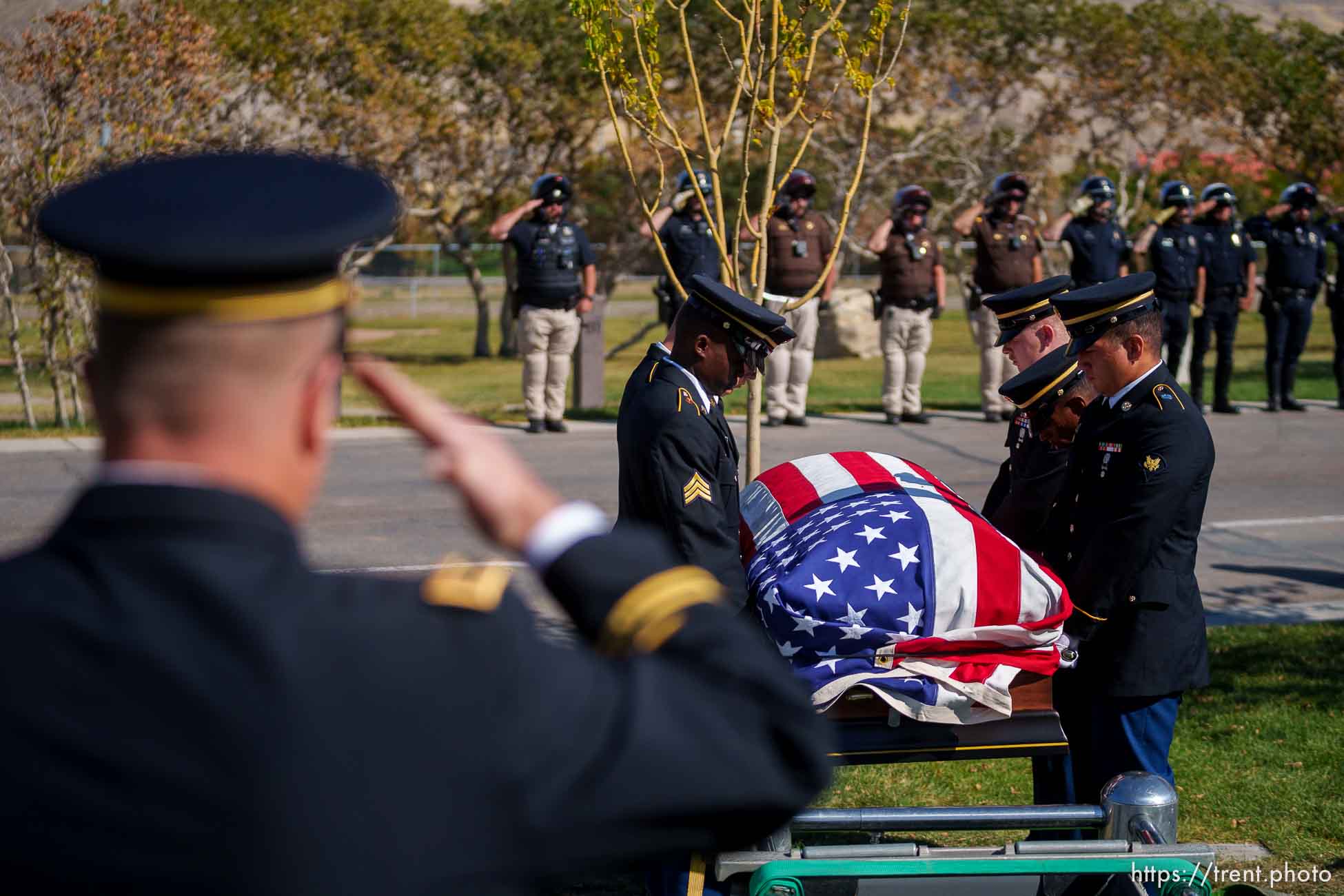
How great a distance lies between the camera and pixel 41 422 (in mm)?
15031

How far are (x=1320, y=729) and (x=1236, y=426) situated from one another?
9137mm

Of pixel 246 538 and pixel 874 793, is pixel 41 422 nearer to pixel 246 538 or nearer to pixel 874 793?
pixel 874 793

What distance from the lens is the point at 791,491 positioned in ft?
16.0

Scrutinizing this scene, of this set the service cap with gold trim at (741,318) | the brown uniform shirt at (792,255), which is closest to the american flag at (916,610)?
the service cap with gold trim at (741,318)

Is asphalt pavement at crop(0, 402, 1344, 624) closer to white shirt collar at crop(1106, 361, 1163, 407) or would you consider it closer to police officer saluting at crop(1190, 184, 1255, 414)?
police officer saluting at crop(1190, 184, 1255, 414)

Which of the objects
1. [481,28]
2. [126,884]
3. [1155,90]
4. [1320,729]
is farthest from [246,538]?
[1155,90]

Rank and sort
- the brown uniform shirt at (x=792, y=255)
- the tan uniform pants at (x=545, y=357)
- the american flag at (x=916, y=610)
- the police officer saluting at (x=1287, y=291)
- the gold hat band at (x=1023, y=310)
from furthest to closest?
1. the police officer saluting at (x=1287, y=291)
2. the brown uniform shirt at (x=792, y=255)
3. the tan uniform pants at (x=545, y=357)
4. the gold hat band at (x=1023, y=310)
5. the american flag at (x=916, y=610)

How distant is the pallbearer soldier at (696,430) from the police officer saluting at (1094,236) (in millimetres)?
10935

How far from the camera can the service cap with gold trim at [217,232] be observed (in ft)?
4.38

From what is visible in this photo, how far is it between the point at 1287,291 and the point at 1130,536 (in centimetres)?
1299

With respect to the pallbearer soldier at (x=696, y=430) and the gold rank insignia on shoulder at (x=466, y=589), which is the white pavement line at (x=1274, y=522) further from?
the gold rank insignia on shoulder at (x=466, y=589)

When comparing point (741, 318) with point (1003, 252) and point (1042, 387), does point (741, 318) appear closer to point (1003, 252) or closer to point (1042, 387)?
point (1042, 387)

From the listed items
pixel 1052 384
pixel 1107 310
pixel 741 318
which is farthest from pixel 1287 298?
pixel 741 318

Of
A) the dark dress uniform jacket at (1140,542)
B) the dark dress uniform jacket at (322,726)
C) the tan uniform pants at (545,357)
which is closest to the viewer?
the dark dress uniform jacket at (322,726)
